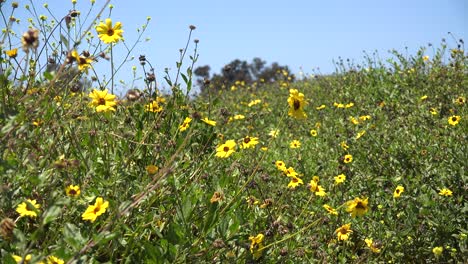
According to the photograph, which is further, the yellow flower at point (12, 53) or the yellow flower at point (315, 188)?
the yellow flower at point (315, 188)

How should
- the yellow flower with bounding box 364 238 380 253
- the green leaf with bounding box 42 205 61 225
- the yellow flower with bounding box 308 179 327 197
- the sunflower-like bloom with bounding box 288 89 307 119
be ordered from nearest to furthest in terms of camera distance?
1. the green leaf with bounding box 42 205 61 225
2. the sunflower-like bloom with bounding box 288 89 307 119
3. the yellow flower with bounding box 364 238 380 253
4. the yellow flower with bounding box 308 179 327 197

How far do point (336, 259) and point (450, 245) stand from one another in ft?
2.28

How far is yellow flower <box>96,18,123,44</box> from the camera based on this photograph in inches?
97.0

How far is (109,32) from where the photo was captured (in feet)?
8.24

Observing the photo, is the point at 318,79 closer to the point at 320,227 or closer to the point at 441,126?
the point at 441,126

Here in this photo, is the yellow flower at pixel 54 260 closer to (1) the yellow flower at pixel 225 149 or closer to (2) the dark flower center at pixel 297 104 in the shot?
(1) the yellow flower at pixel 225 149

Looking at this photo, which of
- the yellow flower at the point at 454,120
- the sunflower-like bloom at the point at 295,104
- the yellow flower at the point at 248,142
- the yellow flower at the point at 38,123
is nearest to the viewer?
the sunflower-like bloom at the point at 295,104

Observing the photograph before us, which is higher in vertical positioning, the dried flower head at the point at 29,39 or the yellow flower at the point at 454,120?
the dried flower head at the point at 29,39

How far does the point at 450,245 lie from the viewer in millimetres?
2922

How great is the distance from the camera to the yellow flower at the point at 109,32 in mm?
2465

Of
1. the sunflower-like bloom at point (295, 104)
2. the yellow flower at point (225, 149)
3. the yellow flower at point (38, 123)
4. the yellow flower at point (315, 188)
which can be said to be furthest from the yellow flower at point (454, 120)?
the yellow flower at point (38, 123)

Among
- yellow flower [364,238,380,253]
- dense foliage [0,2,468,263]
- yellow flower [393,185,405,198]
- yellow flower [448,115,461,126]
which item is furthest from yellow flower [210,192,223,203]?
yellow flower [448,115,461,126]

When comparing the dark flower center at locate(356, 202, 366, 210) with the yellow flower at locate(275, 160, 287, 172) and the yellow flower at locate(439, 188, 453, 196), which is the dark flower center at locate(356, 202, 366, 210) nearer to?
Answer: the yellow flower at locate(275, 160, 287, 172)

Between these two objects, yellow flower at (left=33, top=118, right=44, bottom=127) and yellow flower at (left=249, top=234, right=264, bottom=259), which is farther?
yellow flower at (left=33, top=118, right=44, bottom=127)
